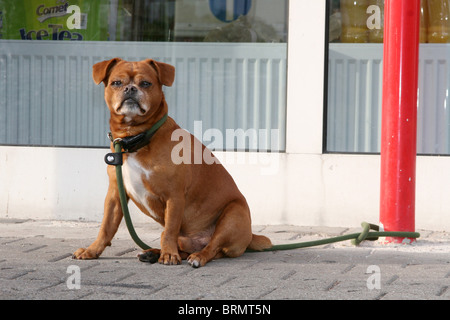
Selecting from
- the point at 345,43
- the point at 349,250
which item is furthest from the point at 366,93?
the point at 349,250

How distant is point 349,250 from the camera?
5.54 m

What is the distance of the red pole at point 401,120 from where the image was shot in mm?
5637

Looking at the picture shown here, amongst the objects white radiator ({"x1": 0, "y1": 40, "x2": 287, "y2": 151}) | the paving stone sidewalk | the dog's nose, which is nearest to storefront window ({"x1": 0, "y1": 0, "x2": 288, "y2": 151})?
white radiator ({"x1": 0, "y1": 40, "x2": 287, "y2": 151})

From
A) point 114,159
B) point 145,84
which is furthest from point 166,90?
point 114,159

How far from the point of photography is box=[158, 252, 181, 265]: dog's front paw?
479 centimetres

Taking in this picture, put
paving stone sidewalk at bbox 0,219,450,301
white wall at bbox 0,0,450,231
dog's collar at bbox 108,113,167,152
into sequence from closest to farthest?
paving stone sidewalk at bbox 0,219,450,301, dog's collar at bbox 108,113,167,152, white wall at bbox 0,0,450,231

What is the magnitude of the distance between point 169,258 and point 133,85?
3.50 feet

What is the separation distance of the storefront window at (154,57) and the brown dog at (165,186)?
208cm

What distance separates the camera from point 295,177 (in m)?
6.88

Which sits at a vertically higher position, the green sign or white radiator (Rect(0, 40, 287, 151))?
the green sign

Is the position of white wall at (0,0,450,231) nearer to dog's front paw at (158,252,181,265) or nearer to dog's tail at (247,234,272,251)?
dog's tail at (247,234,272,251)

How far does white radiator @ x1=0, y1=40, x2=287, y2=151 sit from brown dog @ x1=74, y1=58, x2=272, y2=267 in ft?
6.75

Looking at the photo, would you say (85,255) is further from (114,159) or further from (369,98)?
(369,98)

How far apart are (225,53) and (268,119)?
A: 711mm
